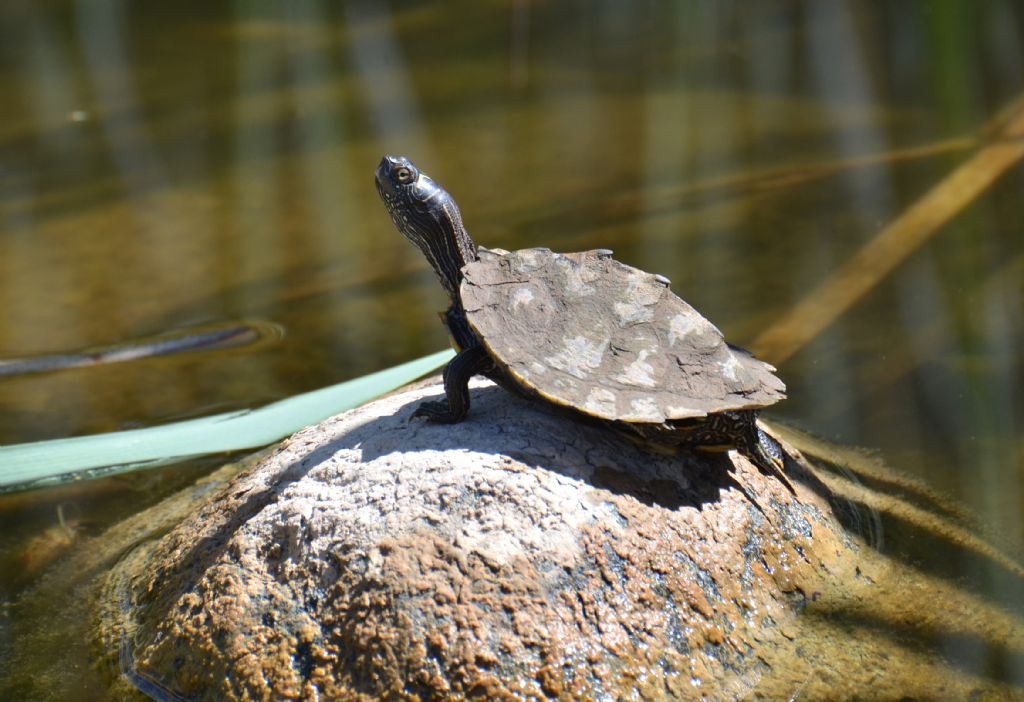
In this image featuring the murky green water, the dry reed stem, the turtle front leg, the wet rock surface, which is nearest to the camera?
the wet rock surface

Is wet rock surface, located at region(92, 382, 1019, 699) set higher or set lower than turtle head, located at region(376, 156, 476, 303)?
lower

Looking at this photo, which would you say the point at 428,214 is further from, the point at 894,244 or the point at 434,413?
→ the point at 894,244

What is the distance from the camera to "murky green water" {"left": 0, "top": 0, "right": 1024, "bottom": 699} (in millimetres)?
3871

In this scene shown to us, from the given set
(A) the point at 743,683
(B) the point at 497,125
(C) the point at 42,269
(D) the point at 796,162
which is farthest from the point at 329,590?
(B) the point at 497,125

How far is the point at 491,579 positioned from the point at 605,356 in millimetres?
613

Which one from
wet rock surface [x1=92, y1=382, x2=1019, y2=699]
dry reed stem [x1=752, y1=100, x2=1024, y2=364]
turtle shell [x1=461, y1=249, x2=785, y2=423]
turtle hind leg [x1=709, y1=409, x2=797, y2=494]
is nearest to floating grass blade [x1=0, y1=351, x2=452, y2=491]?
wet rock surface [x1=92, y1=382, x2=1019, y2=699]

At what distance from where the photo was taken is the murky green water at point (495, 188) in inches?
152

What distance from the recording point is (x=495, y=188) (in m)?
5.75

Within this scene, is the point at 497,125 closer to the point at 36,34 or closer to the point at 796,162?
the point at 796,162

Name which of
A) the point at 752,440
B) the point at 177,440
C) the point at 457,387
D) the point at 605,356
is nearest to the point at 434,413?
the point at 457,387

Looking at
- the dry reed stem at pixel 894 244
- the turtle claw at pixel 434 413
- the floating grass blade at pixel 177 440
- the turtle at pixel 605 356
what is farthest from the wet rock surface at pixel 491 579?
the dry reed stem at pixel 894 244

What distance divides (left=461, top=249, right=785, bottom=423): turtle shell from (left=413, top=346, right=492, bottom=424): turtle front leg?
0.12 meters

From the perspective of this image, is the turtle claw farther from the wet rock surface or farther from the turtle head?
the turtle head

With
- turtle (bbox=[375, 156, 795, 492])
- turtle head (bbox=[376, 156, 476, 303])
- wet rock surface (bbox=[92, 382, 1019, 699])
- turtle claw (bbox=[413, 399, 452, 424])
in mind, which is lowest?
wet rock surface (bbox=[92, 382, 1019, 699])
